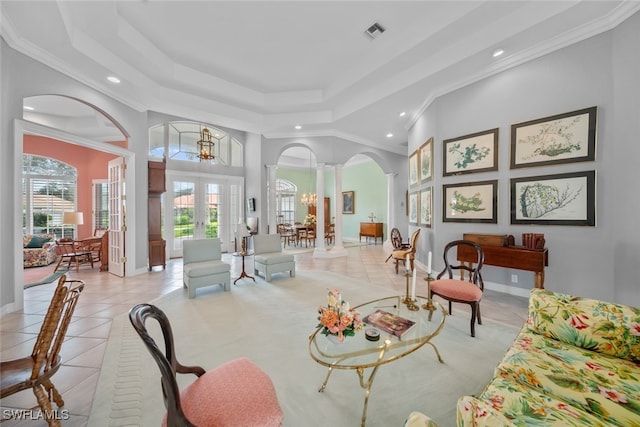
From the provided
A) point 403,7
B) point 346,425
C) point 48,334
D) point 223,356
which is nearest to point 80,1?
point 48,334

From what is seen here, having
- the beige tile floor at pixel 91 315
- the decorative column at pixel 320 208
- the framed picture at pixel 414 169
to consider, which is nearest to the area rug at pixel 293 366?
the beige tile floor at pixel 91 315

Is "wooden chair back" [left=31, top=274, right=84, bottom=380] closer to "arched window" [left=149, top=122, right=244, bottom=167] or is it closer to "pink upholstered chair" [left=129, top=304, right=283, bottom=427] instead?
"pink upholstered chair" [left=129, top=304, right=283, bottom=427]

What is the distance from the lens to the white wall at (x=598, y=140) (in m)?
2.74

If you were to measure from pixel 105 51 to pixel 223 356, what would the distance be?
14.9 ft

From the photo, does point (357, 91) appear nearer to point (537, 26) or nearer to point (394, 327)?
point (537, 26)

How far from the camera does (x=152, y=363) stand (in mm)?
2195

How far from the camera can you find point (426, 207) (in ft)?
16.7

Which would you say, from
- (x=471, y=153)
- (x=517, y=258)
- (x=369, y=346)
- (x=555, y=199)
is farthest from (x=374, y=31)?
(x=369, y=346)

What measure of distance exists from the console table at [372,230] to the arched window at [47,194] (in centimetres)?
935

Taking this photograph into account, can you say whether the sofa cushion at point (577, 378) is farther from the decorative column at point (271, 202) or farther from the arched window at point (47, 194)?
the arched window at point (47, 194)

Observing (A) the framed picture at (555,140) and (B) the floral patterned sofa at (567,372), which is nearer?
(B) the floral patterned sofa at (567,372)

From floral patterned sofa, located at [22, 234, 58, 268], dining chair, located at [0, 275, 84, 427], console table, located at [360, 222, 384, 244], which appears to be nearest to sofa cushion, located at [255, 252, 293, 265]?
dining chair, located at [0, 275, 84, 427]

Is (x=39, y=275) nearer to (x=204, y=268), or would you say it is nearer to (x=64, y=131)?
(x=64, y=131)

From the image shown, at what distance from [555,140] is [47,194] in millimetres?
11141
